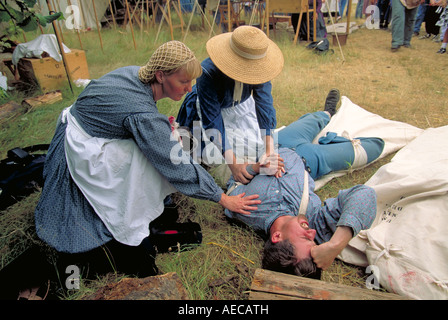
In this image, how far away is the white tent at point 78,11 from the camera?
870 centimetres

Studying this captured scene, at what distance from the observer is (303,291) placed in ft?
4.90

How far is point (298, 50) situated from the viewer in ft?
22.1

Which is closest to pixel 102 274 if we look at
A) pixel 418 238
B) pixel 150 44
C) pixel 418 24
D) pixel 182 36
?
pixel 418 238

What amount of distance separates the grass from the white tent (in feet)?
3.08

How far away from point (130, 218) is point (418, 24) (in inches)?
377

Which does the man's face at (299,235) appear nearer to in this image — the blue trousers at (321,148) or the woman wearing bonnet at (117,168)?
the woman wearing bonnet at (117,168)

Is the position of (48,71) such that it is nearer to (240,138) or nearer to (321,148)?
(240,138)

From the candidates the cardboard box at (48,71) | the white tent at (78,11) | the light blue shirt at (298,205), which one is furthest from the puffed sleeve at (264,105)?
the white tent at (78,11)

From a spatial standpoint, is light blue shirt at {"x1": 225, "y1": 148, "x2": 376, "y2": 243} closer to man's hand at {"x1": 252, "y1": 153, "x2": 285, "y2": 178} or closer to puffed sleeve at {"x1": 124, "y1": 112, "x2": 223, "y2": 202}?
man's hand at {"x1": 252, "y1": 153, "x2": 285, "y2": 178}

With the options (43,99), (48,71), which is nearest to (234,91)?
(43,99)

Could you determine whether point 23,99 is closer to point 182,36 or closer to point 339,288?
point 182,36

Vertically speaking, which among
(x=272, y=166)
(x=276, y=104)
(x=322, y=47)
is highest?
(x=272, y=166)

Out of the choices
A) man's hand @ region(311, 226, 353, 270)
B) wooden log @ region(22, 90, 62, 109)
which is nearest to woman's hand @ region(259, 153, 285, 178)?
man's hand @ region(311, 226, 353, 270)

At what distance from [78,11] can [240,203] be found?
31.4ft
